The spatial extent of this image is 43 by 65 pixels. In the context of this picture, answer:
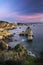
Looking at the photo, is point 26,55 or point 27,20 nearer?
point 26,55

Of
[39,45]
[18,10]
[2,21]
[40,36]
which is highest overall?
[18,10]

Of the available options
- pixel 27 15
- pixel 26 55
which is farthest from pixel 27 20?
pixel 26 55

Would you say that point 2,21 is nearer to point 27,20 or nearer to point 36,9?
point 27,20

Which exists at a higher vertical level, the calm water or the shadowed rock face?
the calm water

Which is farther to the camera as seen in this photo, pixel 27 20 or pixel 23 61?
pixel 27 20

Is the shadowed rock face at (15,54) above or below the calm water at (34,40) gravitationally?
below

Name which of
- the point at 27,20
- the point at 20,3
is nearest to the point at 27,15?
the point at 27,20

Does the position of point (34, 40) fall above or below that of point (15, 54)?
above

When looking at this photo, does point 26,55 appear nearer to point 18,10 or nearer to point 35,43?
point 35,43

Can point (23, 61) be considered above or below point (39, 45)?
below
